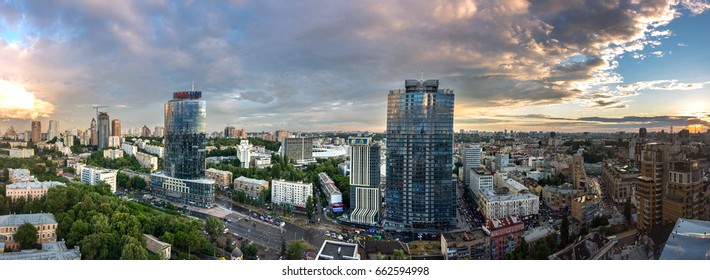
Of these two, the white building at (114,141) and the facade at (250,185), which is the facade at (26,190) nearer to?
the white building at (114,141)

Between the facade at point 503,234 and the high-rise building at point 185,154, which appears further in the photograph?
the high-rise building at point 185,154

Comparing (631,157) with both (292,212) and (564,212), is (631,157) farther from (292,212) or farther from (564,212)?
(292,212)

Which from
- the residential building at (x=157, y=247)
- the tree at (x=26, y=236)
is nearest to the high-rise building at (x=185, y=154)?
the residential building at (x=157, y=247)

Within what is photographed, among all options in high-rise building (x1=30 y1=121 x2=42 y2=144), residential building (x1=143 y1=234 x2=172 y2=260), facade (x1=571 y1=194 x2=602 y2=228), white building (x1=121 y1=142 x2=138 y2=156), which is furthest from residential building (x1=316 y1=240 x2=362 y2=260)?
high-rise building (x1=30 y1=121 x2=42 y2=144)

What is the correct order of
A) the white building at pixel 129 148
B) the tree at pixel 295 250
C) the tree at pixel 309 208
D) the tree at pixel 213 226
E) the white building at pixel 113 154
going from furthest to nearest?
1. the tree at pixel 309 208
2. the white building at pixel 113 154
3. the white building at pixel 129 148
4. the tree at pixel 213 226
5. the tree at pixel 295 250

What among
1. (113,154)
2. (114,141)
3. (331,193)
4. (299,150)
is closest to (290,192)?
(331,193)

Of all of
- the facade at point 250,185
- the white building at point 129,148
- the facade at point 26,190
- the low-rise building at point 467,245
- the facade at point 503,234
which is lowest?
the low-rise building at point 467,245
